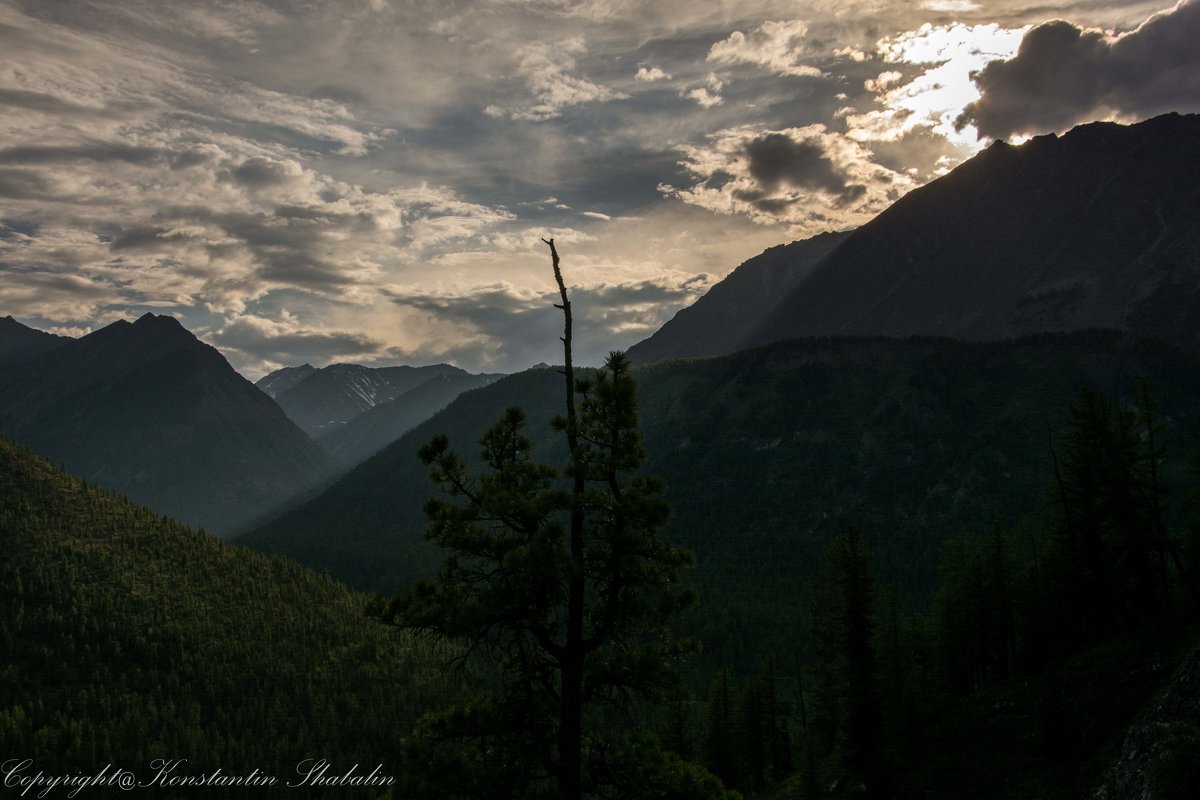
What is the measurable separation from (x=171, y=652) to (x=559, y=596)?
476 ft

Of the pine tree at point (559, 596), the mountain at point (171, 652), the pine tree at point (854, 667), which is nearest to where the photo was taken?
the pine tree at point (559, 596)

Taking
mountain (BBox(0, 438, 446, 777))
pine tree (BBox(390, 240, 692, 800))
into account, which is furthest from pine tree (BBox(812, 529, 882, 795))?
mountain (BBox(0, 438, 446, 777))

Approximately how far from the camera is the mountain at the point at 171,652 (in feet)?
336

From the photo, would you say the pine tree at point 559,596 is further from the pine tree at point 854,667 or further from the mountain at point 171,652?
the mountain at point 171,652

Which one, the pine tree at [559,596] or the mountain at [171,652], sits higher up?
the pine tree at [559,596]

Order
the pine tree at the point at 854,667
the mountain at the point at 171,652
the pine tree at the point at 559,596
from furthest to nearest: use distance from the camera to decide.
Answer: the mountain at the point at 171,652
the pine tree at the point at 854,667
the pine tree at the point at 559,596

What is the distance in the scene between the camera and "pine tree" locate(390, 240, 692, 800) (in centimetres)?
1588

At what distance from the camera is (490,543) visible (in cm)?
1605

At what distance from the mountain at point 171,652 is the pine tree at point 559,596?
92.6 metres

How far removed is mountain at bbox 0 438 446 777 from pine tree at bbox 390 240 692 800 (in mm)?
92588

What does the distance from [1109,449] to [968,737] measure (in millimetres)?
25045

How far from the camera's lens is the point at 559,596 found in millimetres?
16391

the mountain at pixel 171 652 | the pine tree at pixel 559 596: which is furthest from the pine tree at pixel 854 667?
the mountain at pixel 171 652

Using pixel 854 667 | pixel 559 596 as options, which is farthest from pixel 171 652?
pixel 559 596
